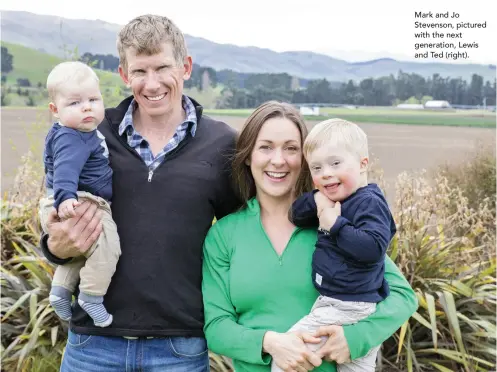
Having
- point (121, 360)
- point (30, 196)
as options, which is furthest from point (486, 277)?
point (30, 196)

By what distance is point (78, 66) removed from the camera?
2.65 m

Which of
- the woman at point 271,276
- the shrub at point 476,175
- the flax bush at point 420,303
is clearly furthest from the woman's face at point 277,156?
the shrub at point 476,175

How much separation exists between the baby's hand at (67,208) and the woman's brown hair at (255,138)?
751 mm

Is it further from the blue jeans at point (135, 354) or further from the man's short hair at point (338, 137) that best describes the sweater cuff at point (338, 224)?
the blue jeans at point (135, 354)

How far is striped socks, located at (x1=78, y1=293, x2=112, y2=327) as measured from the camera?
8.52 feet

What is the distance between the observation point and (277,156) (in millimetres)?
2627

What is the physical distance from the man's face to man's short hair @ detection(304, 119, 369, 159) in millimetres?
675

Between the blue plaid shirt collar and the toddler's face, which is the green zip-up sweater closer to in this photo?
the toddler's face

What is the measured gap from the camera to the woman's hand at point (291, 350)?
242 centimetres

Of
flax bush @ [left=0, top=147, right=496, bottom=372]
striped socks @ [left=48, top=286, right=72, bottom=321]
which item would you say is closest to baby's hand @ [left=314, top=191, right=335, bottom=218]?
striped socks @ [left=48, top=286, right=72, bottom=321]

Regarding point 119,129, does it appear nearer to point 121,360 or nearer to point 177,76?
point 177,76

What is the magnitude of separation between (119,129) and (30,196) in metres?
4.07

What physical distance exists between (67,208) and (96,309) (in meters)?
0.47

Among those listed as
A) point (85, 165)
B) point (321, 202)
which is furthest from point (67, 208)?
point (321, 202)
